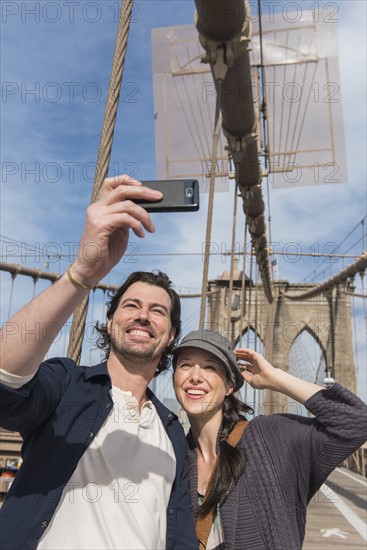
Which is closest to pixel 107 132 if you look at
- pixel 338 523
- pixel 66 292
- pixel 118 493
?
pixel 66 292

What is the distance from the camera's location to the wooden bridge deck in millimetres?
4168

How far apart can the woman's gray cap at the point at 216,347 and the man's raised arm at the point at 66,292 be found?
2.14ft

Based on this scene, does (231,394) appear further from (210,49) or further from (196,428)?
(210,49)

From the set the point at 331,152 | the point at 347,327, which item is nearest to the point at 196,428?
the point at 331,152

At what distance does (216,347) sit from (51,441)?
0.56 m

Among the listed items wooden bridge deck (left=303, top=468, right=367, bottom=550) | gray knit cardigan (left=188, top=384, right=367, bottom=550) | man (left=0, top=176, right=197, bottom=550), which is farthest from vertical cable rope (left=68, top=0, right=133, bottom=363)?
wooden bridge deck (left=303, top=468, right=367, bottom=550)

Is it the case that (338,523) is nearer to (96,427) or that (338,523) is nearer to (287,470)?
(287,470)

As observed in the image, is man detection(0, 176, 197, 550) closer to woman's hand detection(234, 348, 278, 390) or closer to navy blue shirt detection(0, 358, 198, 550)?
navy blue shirt detection(0, 358, 198, 550)

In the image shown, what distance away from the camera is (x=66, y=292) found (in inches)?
28.9

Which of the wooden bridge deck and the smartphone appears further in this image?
the wooden bridge deck

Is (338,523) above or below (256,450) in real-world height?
below

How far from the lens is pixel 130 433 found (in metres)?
1.06

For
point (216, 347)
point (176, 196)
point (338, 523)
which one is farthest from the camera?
point (338, 523)

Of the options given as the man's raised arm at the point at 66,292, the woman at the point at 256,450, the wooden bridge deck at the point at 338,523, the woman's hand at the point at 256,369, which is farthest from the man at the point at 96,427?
the wooden bridge deck at the point at 338,523
